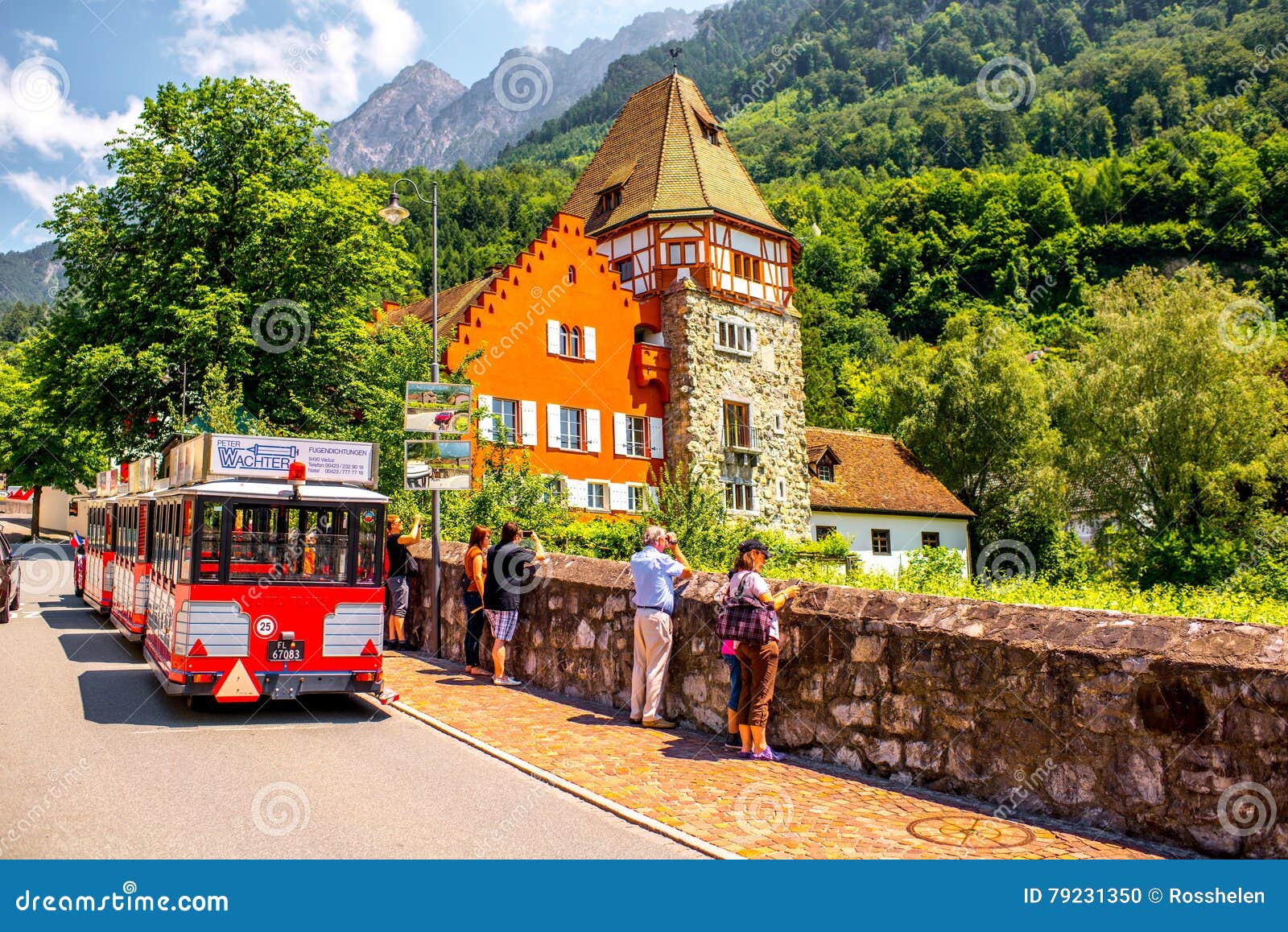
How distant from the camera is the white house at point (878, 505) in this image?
157 feet

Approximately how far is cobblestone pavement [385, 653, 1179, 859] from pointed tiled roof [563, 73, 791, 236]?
36182 millimetres

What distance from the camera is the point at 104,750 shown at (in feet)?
30.1

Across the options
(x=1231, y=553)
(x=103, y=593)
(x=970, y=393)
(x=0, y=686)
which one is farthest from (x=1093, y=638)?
(x=970, y=393)

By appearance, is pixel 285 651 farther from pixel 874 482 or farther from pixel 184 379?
pixel 874 482

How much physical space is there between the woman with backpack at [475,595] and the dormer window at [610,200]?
1376 inches

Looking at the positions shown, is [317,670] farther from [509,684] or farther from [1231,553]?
[1231,553]

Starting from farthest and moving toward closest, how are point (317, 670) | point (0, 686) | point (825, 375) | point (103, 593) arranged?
1. point (825, 375)
2. point (103, 593)
3. point (0, 686)
4. point (317, 670)

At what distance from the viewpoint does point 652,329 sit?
44.0 metres

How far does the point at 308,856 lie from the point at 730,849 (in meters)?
2.45

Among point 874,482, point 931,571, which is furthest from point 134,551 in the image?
point 874,482

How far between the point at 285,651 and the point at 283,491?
1.68 m

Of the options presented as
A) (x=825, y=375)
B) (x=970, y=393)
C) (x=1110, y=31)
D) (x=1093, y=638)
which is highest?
(x=1110, y=31)

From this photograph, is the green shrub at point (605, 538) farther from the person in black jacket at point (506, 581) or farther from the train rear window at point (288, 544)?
the train rear window at point (288, 544)

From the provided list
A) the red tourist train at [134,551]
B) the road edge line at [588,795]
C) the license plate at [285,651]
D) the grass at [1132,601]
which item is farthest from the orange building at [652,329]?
the road edge line at [588,795]
